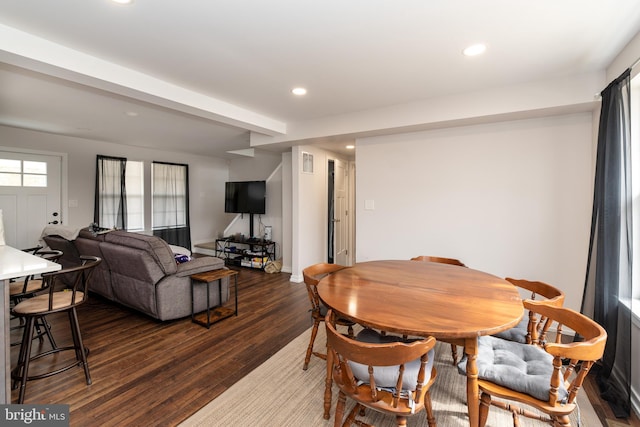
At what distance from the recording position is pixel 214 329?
300 centimetres

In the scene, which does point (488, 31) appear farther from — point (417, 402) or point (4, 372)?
point (4, 372)

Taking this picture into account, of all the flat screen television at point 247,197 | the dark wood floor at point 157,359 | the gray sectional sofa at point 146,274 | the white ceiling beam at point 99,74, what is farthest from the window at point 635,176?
the flat screen television at point 247,197

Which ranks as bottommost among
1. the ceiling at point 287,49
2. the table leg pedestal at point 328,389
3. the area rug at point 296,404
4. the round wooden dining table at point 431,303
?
the area rug at point 296,404

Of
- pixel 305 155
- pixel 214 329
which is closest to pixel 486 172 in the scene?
pixel 305 155

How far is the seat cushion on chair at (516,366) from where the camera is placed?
1321mm

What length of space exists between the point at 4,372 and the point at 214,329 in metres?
1.56

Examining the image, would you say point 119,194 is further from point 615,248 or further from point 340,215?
point 615,248

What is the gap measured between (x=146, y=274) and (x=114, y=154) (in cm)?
399

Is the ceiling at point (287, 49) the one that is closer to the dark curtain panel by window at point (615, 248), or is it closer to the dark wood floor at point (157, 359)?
the dark curtain panel by window at point (615, 248)

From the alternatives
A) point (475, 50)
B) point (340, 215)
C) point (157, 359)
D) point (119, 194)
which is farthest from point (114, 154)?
point (475, 50)

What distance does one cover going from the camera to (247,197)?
6102mm

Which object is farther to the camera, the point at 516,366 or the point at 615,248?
the point at 615,248

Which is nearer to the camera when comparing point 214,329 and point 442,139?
point 214,329

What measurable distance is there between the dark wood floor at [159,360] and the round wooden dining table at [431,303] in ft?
3.27
